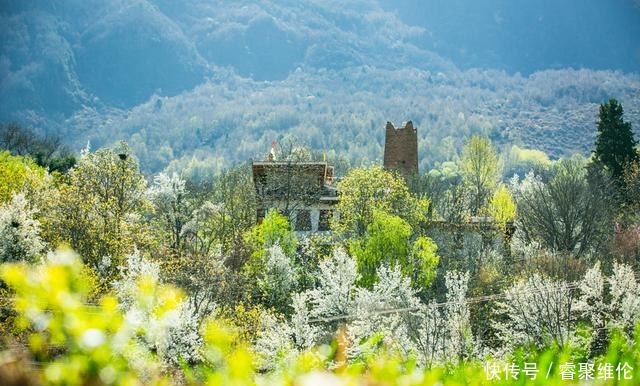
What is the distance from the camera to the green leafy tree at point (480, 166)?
86.0 metres

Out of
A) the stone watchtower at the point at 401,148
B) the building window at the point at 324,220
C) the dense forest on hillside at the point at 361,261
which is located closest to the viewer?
the dense forest on hillside at the point at 361,261

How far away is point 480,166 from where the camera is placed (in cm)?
8825

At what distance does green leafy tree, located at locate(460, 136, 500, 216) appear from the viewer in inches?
3386

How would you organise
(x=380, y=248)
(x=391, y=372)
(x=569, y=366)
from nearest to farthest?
(x=391, y=372) < (x=569, y=366) < (x=380, y=248)

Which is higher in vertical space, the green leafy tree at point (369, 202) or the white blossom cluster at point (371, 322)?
the green leafy tree at point (369, 202)

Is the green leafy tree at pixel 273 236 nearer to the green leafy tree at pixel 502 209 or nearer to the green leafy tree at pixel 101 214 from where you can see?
the green leafy tree at pixel 101 214

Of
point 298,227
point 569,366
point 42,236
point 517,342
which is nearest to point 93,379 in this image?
point 569,366

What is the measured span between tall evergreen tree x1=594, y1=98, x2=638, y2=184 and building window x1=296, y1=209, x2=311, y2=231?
24.7m

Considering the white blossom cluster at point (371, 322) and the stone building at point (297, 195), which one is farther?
the stone building at point (297, 195)

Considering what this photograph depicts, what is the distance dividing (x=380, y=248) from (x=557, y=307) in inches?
573

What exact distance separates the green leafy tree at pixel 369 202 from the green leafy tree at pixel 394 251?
2225 millimetres

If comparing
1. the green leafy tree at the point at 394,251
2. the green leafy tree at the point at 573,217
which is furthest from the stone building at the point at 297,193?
the green leafy tree at the point at 573,217

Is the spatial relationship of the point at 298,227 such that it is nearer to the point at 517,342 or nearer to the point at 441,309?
the point at 441,309

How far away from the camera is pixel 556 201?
2112 inches
